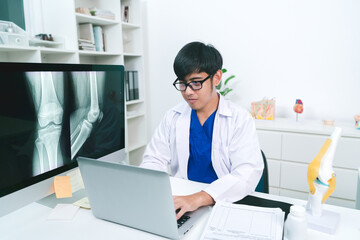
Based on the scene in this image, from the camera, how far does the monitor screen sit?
2.66 feet

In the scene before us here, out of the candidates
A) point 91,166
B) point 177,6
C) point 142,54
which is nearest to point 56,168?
point 91,166

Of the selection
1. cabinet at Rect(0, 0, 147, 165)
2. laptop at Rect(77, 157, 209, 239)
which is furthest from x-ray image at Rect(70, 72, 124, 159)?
cabinet at Rect(0, 0, 147, 165)

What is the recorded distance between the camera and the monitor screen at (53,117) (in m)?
0.81

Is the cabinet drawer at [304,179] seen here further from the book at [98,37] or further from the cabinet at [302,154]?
the book at [98,37]

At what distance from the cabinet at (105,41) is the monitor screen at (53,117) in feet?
4.24

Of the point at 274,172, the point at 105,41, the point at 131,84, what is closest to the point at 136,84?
the point at 131,84

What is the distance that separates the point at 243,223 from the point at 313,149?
169 cm

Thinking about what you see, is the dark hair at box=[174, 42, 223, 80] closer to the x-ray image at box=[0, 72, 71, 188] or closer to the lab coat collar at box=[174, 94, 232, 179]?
the lab coat collar at box=[174, 94, 232, 179]

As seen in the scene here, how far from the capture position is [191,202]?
1016mm

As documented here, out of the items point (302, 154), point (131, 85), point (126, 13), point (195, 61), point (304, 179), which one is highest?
point (126, 13)

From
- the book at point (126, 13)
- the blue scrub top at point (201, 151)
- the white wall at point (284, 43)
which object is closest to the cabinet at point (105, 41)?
the book at point (126, 13)

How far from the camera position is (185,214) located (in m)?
1.01

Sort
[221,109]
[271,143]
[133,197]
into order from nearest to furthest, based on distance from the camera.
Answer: [133,197] < [221,109] < [271,143]

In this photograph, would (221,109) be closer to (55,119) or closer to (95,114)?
(95,114)
